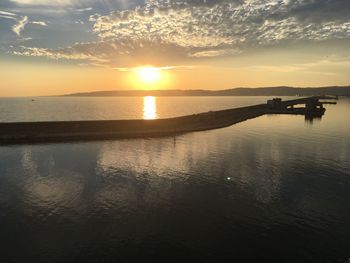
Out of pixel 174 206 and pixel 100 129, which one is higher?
pixel 100 129

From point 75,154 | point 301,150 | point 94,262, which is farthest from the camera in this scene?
point 301,150

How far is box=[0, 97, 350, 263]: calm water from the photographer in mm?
19578

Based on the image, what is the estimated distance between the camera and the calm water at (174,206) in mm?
19578

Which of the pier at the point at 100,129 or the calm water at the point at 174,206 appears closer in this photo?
the calm water at the point at 174,206

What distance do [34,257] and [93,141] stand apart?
4396 cm

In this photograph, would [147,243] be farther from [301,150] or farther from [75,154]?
[301,150]

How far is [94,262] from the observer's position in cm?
1822

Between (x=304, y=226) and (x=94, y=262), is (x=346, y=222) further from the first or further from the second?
(x=94, y=262)

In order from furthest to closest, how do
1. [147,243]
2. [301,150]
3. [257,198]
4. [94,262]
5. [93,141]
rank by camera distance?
1. [93,141]
2. [301,150]
3. [257,198]
4. [147,243]
5. [94,262]

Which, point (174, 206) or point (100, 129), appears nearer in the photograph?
point (174, 206)

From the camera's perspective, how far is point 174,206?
2695cm

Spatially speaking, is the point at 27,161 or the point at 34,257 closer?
the point at 34,257

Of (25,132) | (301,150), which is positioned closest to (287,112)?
(301,150)

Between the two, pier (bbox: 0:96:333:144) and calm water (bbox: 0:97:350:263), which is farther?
pier (bbox: 0:96:333:144)
